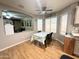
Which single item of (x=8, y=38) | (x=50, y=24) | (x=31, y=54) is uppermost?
(x=50, y=24)

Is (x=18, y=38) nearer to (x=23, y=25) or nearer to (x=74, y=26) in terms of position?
(x=23, y=25)

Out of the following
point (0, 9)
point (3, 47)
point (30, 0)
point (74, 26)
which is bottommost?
point (3, 47)

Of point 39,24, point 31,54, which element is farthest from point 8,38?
point 39,24

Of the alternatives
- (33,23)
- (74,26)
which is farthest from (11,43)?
(74,26)

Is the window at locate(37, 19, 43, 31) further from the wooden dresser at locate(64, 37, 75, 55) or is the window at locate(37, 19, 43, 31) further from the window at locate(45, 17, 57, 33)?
the wooden dresser at locate(64, 37, 75, 55)

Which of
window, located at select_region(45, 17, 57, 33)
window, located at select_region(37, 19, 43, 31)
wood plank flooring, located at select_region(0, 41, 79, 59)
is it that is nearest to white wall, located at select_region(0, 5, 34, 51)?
wood plank flooring, located at select_region(0, 41, 79, 59)

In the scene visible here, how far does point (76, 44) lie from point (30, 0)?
2643 millimetres

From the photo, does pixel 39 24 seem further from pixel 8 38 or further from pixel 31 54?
pixel 31 54

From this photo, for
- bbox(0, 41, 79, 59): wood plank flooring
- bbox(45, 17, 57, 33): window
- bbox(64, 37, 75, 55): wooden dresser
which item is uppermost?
bbox(45, 17, 57, 33): window

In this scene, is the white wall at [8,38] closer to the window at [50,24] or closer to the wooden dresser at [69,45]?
the window at [50,24]

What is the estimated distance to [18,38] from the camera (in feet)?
12.5

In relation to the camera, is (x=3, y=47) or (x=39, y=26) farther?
(x=39, y=26)

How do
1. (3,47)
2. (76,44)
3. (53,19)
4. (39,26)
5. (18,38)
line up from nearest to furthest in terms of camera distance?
(76,44), (3,47), (18,38), (53,19), (39,26)

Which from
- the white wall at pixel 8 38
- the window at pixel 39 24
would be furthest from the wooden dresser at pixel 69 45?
the window at pixel 39 24
